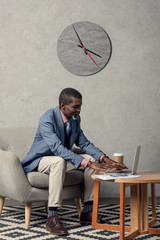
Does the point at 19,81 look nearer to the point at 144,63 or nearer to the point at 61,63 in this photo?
the point at 61,63

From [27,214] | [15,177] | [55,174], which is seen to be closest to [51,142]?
[55,174]

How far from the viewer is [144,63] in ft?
13.7

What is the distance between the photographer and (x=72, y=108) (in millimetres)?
3021

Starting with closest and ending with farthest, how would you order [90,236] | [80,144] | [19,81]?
[90,236], [80,144], [19,81]

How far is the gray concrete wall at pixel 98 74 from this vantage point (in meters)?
4.05

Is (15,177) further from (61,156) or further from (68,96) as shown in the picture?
(68,96)

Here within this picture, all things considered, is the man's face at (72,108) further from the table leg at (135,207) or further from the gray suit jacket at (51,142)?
the table leg at (135,207)

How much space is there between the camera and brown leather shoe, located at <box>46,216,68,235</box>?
266cm

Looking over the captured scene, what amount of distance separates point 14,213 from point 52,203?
2.51 feet

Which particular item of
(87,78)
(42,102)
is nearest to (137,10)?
(87,78)

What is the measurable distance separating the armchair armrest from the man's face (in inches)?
20.5

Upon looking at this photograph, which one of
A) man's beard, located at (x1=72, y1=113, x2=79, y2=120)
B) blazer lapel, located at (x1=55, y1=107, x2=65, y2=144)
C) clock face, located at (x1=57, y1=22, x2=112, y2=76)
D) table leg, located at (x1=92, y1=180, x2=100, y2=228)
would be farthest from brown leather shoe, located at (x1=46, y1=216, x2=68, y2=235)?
clock face, located at (x1=57, y1=22, x2=112, y2=76)

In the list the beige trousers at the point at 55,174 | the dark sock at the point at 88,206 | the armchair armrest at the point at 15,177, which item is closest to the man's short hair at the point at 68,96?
the beige trousers at the point at 55,174

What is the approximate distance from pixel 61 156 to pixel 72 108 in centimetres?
39
